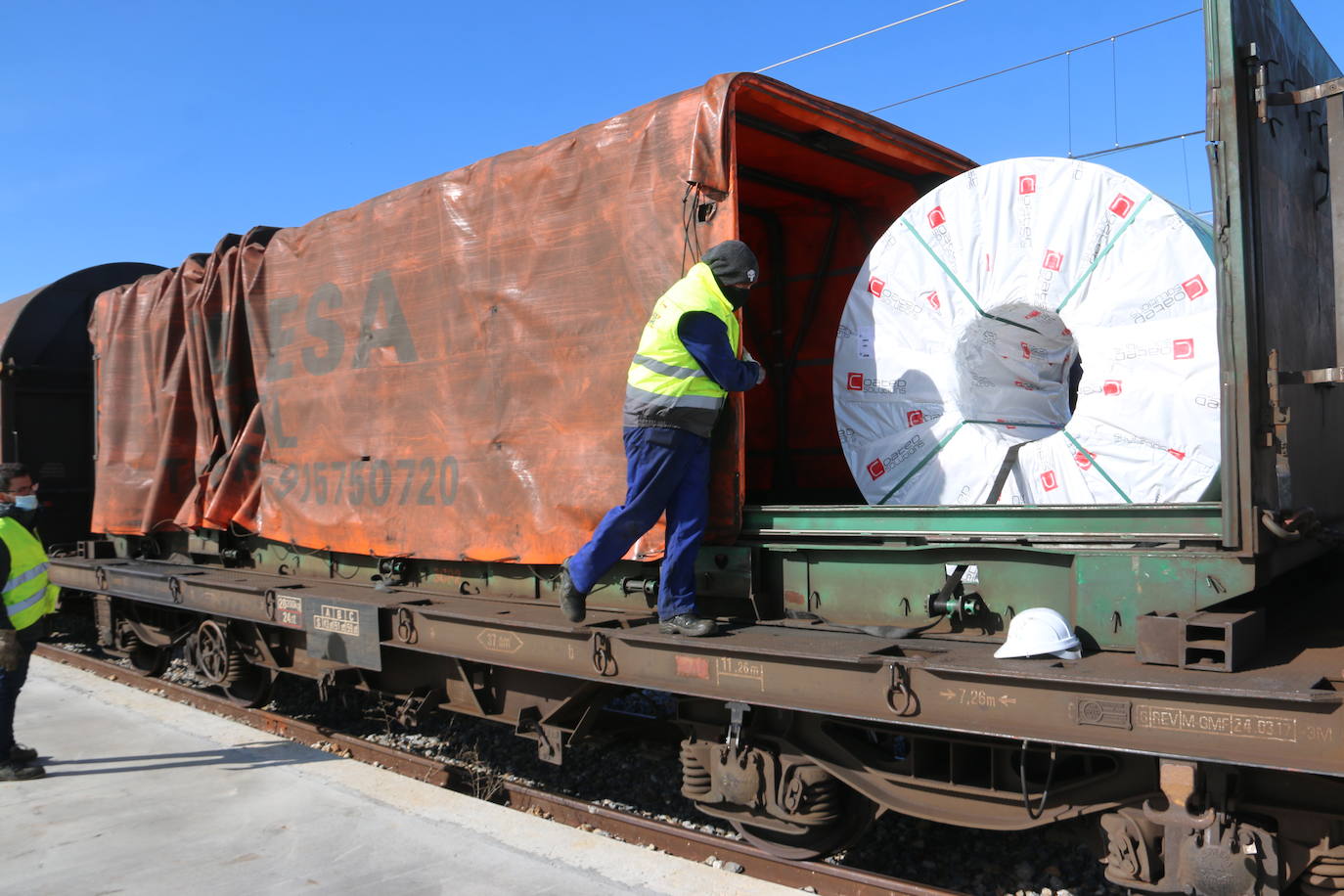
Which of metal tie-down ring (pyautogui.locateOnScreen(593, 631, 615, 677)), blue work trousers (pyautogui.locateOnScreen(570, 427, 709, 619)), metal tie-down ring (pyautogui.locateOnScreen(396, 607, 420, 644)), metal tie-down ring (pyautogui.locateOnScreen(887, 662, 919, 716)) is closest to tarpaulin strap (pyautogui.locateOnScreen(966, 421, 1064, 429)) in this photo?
blue work trousers (pyautogui.locateOnScreen(570, 427, 709, 619))

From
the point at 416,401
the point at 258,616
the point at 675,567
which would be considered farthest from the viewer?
the point at 258,616

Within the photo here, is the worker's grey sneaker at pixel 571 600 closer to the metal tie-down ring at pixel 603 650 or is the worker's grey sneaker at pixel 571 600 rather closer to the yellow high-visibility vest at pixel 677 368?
the metal tie-down ring at pixel 603 650

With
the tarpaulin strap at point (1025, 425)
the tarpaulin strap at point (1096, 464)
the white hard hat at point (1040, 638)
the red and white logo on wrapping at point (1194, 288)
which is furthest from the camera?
the tarpaulin strap at point (1025, 425)

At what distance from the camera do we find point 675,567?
165 inches

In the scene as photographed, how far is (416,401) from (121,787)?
2581mm

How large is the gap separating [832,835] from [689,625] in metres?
1.02

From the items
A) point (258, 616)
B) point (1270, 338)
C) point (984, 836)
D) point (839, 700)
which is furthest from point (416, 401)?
point (1270, 338)

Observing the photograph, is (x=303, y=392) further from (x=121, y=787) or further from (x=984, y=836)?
(x=984, y=836)

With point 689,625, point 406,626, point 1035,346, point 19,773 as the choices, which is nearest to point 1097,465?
point 1035,346

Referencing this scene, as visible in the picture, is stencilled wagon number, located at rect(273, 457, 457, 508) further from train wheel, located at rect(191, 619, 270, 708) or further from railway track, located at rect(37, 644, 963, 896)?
railway track, located at rect(37, 644, 963, 896)

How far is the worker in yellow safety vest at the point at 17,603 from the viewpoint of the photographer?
224 inches

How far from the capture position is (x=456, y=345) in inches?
216

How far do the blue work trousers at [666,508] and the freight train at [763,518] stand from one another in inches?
6.5

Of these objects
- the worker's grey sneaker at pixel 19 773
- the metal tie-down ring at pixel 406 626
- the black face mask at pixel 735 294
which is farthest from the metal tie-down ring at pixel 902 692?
the worker's grey sneaker at pixel 19 773
